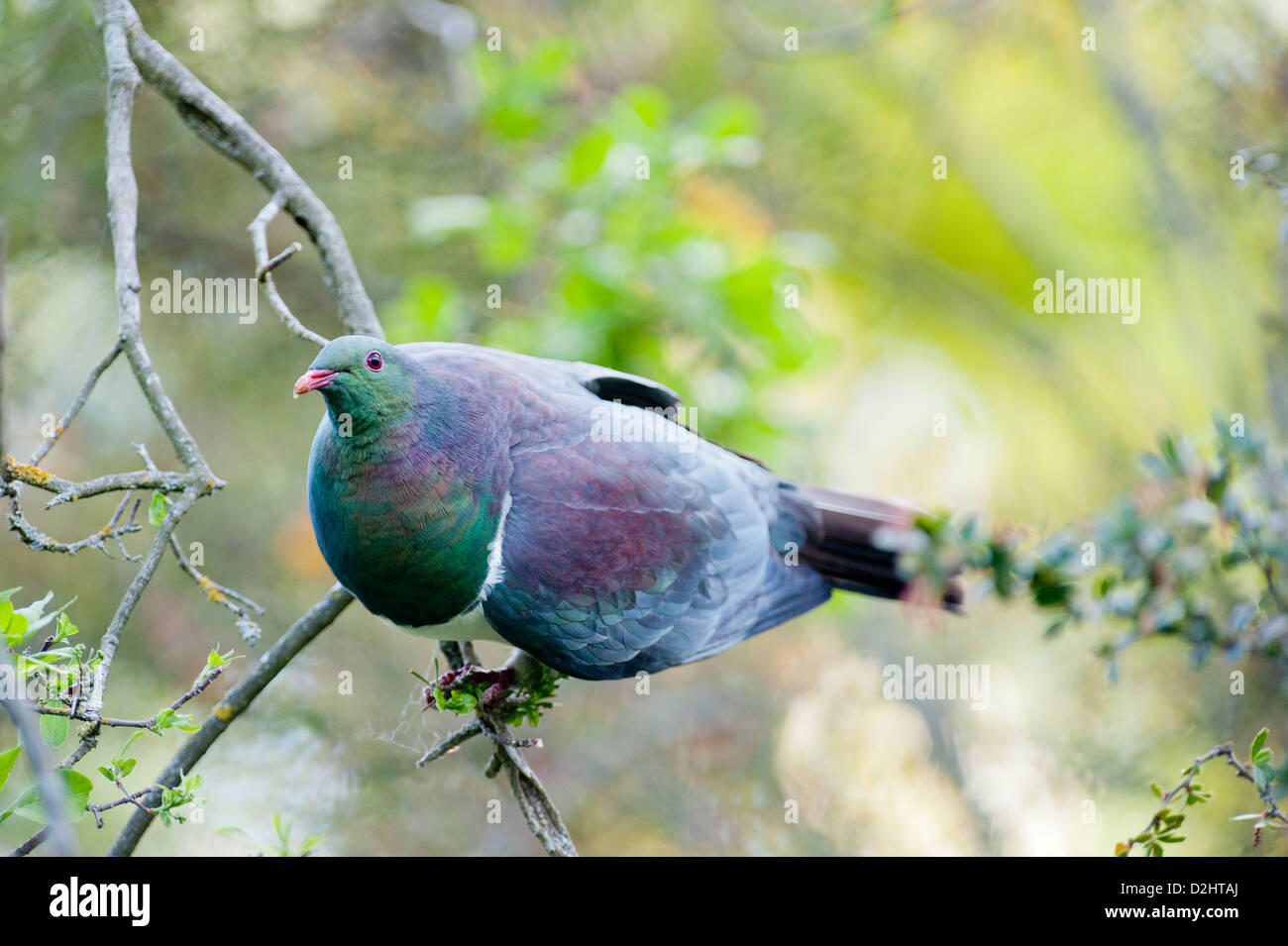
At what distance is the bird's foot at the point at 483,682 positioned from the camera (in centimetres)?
254

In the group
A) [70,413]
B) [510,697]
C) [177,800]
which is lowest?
[177,800]

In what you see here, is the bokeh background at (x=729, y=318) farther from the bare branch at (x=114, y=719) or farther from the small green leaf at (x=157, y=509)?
the bare branch at (x=114, y=719)

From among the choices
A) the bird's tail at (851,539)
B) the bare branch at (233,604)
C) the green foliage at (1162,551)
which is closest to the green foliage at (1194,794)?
the green foliage at (1162,551)

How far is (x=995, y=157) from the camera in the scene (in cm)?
562

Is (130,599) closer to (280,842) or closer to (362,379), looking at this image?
(362,379)

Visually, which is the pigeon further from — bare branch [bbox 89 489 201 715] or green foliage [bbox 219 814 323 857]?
green foliage [bbox 219 814 323 857]

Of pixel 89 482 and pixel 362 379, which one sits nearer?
pixel 89 482

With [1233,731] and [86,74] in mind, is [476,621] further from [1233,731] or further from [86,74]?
[1233,731]

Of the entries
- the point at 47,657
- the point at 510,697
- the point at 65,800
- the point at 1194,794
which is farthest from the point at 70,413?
the point at 1194,794

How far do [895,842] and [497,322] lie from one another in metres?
2.97

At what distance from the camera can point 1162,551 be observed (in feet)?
8.16

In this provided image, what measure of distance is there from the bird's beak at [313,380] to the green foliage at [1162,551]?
53.8 inches

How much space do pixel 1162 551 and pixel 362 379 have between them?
6.01 ft

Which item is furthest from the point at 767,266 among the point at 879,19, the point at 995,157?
the point at 995,157
